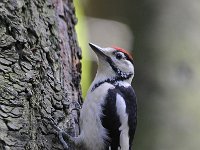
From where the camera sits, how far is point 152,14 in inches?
A: 189

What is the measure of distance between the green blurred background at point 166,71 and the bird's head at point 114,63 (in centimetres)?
66

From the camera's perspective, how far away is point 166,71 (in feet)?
15.1

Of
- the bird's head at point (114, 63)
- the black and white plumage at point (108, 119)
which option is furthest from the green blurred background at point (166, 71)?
the black and white plumage at point (108, 119)

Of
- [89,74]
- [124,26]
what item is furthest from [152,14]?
[89,74]

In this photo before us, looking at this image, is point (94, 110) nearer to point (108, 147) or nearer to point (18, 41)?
point (108, 147)

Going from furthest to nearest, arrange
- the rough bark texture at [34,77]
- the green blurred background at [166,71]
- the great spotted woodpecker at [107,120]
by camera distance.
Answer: the green blurred background at [166,71] < the great spotted woodpecker at [107,120] < the rough bark texture at [34,77]

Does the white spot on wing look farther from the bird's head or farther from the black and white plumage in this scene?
the bird's head

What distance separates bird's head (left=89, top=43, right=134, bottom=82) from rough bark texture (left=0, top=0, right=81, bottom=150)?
0.26 meters

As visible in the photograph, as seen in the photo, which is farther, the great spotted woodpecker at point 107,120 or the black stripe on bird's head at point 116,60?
the black stripe on bird's head at point 116,60

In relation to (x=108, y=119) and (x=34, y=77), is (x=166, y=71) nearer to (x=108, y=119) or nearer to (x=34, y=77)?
(x=108, y=119)

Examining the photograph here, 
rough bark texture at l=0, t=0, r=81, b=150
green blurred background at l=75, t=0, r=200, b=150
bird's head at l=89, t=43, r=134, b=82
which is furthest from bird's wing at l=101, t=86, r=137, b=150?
green blurred background at l=75, t=0, r=200, b=150

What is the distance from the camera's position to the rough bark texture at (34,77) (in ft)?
9.50

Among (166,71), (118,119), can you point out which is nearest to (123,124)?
(118,119)

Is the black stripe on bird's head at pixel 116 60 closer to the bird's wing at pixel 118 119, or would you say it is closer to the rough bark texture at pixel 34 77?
the rough bark texture at pixel 34 77
